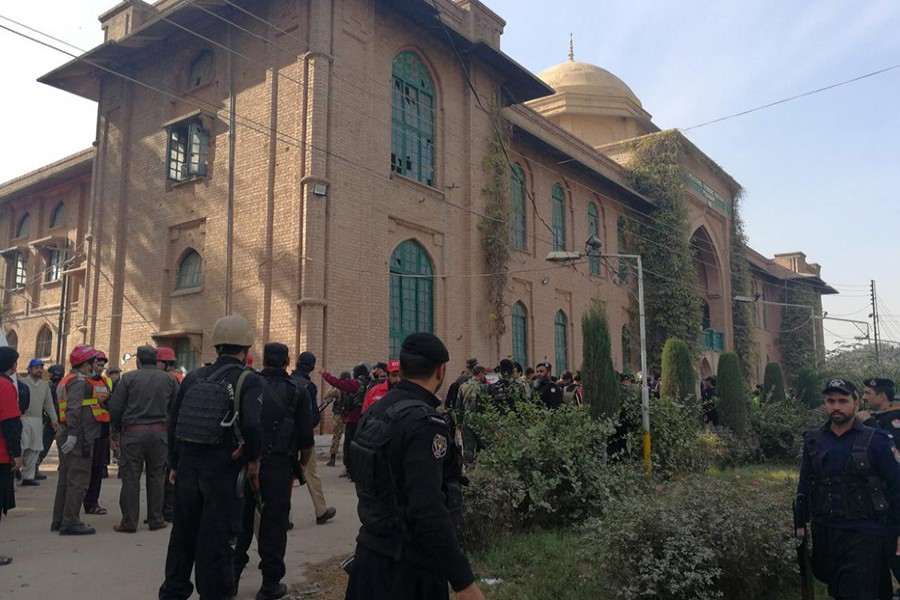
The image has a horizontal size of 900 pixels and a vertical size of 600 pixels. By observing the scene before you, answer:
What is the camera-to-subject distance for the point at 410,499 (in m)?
2.64

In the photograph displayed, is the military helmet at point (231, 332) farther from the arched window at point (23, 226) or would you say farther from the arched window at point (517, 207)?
the arched window at point (23, 226)

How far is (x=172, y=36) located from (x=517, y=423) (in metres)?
15.1

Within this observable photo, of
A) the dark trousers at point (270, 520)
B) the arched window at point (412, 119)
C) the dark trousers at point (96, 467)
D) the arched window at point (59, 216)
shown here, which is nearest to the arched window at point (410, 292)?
the arched window at point (412, 119)

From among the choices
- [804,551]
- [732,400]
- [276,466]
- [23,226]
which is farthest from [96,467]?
[23,226]

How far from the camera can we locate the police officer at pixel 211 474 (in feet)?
14.0

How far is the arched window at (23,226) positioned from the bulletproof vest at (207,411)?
26.6 meters

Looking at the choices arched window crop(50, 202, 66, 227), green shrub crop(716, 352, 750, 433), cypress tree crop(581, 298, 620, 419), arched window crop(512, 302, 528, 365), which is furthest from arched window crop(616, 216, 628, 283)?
arched window crop(50, 202, 66, 227)

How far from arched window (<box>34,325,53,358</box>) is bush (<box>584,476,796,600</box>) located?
2350cm

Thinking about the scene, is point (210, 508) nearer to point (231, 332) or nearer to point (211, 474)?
point (211, 474)

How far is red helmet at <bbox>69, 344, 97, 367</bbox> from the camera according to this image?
7.32 m

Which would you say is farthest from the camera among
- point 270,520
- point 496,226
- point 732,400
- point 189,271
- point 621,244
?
point 621,244

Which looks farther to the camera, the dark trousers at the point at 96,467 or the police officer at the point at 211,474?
the dark trousers at the point at 96,467

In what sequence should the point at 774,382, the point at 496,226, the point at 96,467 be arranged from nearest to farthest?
the point at 96,467 → the point at 496,226 → the point at 774,382

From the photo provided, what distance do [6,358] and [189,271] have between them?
37.6ft
